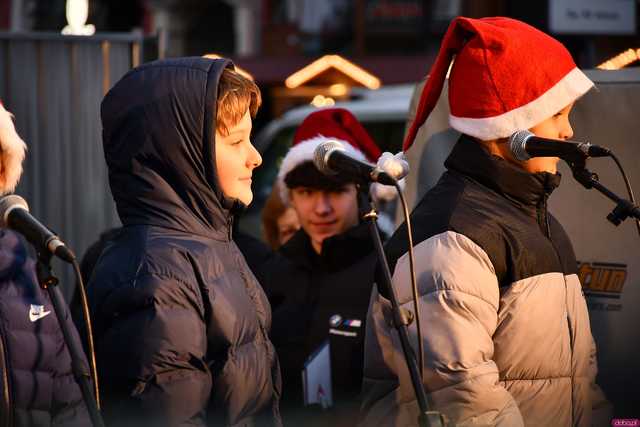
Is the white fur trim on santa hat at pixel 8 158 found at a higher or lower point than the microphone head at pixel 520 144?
lower

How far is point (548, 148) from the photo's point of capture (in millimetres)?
3217

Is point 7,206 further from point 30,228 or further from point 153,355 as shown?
point 153,355

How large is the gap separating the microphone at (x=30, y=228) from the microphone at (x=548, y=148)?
4.34ft

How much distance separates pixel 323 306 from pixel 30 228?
2112 mm

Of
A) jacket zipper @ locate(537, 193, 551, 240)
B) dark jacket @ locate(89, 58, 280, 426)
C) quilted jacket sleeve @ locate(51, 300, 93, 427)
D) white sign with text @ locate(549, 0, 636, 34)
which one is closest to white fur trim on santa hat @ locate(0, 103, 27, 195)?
dark jacket @ locate(89, 58, 280, 426)

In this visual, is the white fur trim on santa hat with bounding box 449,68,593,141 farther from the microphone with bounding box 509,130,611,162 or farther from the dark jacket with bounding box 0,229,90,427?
the dark jacket with bounding box 0,229,90,427

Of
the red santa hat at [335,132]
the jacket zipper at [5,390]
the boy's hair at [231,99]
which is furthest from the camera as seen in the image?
A: the red santa hat at [335,132]

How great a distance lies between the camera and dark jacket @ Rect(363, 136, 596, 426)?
10.1 ft

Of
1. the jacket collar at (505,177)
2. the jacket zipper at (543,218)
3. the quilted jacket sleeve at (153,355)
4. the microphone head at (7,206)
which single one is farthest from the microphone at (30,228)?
the jacket zipper at (543,218)

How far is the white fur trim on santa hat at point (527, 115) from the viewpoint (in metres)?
3.41

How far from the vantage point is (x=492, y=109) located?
342 cm

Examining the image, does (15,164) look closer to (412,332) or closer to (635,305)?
(412,332)

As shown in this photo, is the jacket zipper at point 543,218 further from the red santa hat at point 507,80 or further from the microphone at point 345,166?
the microphone at point 345,166

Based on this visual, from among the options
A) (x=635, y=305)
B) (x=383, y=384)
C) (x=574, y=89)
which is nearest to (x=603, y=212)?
(x=635, y=305)
